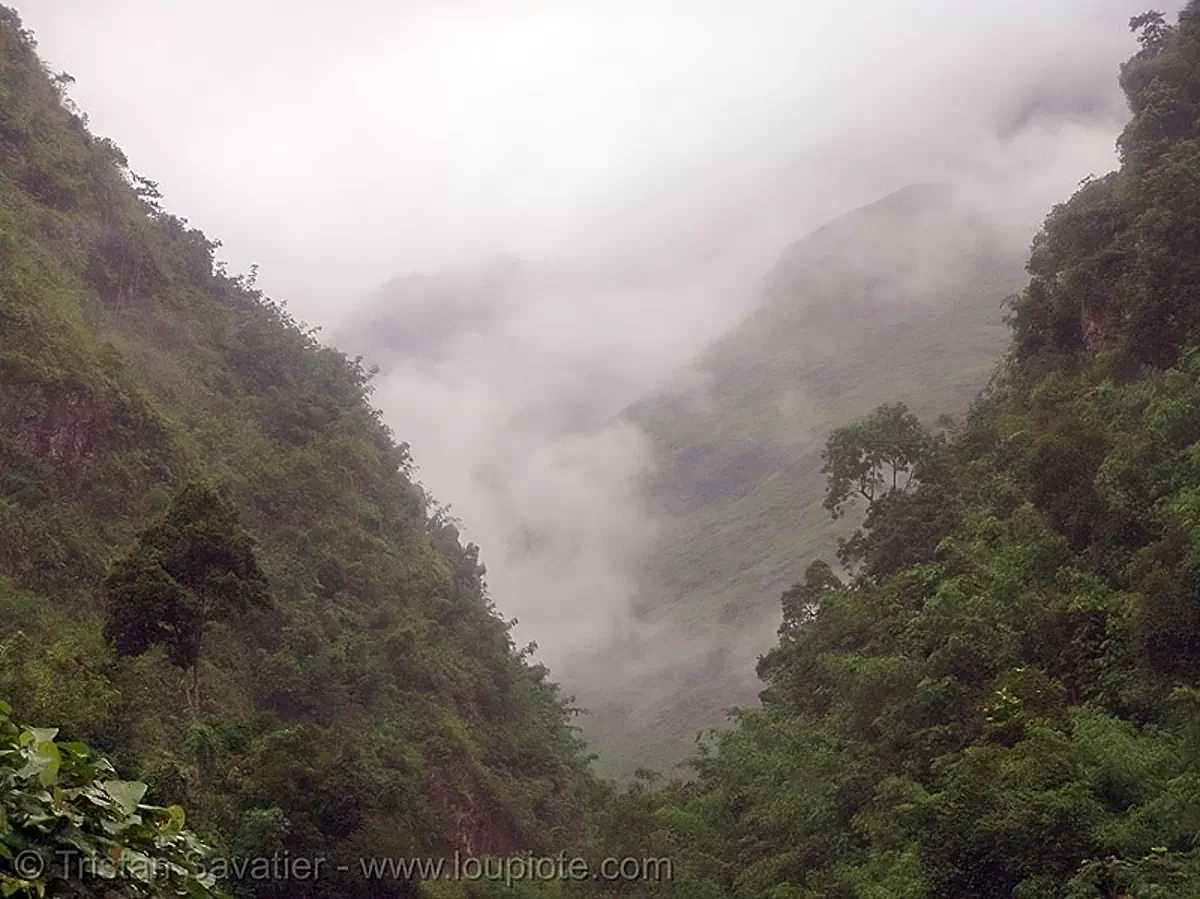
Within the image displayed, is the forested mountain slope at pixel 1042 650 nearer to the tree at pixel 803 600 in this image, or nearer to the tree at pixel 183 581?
the tree at pixel 803 600

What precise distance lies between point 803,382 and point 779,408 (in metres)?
5.63

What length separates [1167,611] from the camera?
516 inches

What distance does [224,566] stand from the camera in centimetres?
1681

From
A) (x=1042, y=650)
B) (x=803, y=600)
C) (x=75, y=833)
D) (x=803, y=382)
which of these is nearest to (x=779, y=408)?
(x=803, y=382)

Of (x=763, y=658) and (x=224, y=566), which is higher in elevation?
(x=763, y=658)

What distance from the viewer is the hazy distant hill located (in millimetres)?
72438

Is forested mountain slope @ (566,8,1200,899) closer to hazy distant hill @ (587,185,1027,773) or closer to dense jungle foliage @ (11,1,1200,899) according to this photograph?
dense jungle foliage @ (11,1,1200,899)

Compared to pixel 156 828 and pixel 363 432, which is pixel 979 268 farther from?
pixel 156 828

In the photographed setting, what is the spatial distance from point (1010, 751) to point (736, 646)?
6079 centimetres

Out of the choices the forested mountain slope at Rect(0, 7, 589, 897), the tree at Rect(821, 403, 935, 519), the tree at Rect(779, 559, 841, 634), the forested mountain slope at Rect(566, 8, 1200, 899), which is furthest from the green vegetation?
the tree at Rect(779, 559, 841, 634)

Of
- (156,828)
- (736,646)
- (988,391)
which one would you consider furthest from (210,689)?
(736,646)

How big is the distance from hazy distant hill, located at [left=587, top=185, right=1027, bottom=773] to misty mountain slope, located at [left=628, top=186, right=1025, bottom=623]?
0.79 ft

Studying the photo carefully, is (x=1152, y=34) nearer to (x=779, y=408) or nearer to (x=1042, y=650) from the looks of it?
(x=1042, y=650)

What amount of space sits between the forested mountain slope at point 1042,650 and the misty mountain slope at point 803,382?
4969 centimetres
